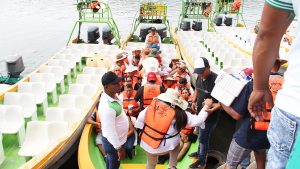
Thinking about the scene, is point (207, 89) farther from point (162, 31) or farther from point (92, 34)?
point (162, 31)

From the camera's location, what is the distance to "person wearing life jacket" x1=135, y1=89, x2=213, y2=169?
341cm

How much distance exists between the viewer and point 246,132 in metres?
3.06

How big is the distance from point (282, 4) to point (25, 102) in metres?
5.96

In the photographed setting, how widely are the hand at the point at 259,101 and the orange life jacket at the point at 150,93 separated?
2999mm

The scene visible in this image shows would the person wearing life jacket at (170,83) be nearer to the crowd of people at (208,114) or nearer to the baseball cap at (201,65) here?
the crowd of people at (208,114)

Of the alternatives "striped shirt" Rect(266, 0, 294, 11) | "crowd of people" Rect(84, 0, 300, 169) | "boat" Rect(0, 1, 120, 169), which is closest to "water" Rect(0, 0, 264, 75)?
"boat" Rect(0, 1, 120, 169)

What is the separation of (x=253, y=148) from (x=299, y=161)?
2.38 meters

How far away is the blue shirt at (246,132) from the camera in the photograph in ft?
9.52

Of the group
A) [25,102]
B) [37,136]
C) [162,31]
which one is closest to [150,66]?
[37,136]

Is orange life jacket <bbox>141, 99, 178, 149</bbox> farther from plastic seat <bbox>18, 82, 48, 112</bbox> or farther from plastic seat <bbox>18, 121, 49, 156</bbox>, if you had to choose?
plastic seat <bbox>18, 82, 48, 112</bbox>

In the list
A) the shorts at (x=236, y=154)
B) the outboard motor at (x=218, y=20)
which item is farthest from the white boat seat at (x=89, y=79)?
the outboard motor at (x=218, y=20)

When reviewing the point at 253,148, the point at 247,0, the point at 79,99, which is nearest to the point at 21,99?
the point at 79,99

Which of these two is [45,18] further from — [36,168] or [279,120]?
[279,120]

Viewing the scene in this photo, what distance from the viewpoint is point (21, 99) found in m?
6.33
